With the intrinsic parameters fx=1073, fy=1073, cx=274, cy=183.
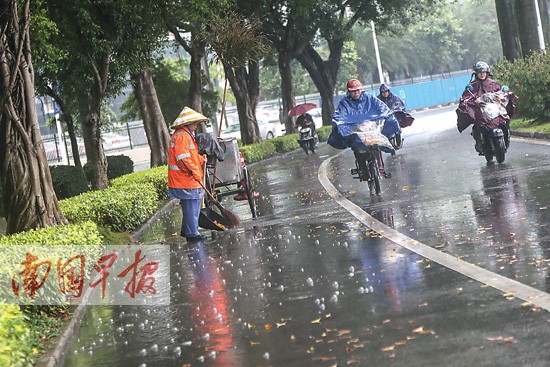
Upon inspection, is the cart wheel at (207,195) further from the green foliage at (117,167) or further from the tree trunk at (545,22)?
the tree trunk at (545,22)

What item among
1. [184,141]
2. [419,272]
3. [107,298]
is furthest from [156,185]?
[419,272]

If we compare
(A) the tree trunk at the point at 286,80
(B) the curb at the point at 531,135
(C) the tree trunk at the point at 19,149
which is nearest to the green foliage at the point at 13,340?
(C) the tree trunk at the point at 19,149

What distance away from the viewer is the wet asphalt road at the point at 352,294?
6820mm

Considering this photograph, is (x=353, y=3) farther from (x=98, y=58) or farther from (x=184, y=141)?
(x=184, y=141)

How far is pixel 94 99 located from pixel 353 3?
86.9ft

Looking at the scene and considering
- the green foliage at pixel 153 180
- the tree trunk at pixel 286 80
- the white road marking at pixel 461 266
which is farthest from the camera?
the tree trunk at pixel 286 80

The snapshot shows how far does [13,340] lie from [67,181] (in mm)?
22501

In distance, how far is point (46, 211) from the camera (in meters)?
13.7

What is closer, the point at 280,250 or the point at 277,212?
the point at 280,250

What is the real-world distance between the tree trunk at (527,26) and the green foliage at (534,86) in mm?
3558

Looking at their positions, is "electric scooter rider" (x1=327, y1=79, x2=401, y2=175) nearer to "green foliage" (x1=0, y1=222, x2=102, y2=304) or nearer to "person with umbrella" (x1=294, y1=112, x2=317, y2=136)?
"green foliage" (x1=0, y1=222, x2=102, y2=304)

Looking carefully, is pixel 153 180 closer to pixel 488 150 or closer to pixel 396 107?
pixel 488 150

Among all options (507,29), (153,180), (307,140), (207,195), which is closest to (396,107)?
(153,180)

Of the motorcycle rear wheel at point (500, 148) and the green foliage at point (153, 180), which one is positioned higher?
the green foliage at point (153, 180)
